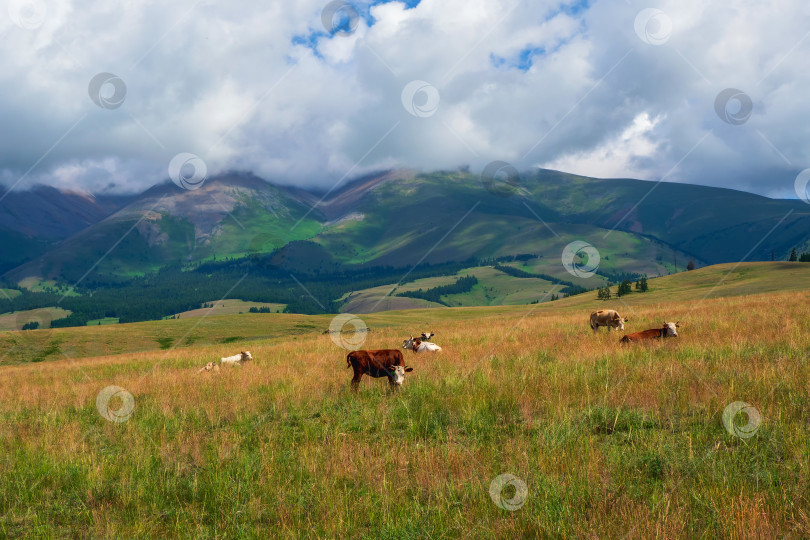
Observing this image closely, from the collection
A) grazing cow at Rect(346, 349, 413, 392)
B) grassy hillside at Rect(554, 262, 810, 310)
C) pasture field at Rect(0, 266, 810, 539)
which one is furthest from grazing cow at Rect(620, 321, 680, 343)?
grassy hillside at Rect(554, 262, 810, 310)

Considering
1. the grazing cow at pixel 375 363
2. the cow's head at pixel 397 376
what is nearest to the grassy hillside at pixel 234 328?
the grazing cow at pixel 375 363

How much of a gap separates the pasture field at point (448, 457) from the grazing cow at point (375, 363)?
0.50 meters

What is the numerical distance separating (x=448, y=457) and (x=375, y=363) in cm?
597

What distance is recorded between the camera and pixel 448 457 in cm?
591

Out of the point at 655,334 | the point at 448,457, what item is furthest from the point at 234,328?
the point at 448,457

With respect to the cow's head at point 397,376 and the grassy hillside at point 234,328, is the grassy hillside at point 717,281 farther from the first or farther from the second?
the cow's head at point 397,376

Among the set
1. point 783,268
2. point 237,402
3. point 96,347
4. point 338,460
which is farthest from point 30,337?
point 783,268

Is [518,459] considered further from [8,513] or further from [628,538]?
[8,513]

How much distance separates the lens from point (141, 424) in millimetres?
8672

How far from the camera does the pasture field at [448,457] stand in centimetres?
449

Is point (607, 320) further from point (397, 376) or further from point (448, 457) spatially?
point (448, 457)

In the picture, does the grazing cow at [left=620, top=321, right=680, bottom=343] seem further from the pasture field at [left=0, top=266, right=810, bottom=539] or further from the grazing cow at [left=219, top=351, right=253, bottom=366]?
the grazing cow at [left=219, top=351, right=253, bottom=366]

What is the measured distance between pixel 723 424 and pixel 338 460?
5.45 meters

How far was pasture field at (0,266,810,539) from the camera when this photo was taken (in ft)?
14.7
